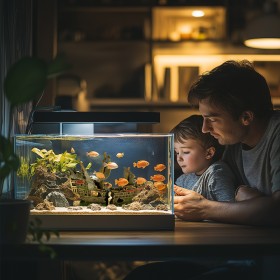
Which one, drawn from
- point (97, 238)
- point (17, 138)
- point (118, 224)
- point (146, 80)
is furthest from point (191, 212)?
point (146, 80)

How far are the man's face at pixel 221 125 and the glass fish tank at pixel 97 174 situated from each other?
19.7 inches

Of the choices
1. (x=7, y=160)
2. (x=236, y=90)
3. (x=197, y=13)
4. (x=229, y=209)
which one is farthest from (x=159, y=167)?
(x=197, y=13)

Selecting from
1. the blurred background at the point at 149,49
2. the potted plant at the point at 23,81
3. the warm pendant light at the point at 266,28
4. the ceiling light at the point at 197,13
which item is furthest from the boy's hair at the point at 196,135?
the ceiling light at the point at 197,13

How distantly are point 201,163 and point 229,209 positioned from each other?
0.37 meters

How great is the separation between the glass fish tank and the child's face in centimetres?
Answer: 50

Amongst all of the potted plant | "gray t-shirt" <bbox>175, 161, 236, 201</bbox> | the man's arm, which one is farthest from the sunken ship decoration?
the potted plant

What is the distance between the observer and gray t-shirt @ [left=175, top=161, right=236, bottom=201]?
2.74 m

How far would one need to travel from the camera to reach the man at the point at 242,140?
2553 mm

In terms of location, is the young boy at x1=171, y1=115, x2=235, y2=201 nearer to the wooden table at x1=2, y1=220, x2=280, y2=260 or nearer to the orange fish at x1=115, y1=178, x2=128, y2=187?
the orange fish at x1=115, y1=178, x2=128, y2=187

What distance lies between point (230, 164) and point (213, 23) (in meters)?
2.77

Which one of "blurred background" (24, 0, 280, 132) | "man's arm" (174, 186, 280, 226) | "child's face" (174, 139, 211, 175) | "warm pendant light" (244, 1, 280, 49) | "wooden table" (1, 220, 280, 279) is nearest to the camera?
"wooden table" (1, 220, 280, 279)

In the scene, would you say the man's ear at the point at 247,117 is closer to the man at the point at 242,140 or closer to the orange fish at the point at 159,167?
the man at the point at 242,140

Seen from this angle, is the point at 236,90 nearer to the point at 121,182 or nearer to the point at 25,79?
the point at 121,182

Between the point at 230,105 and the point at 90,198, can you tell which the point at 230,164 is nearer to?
the point at 230,105
